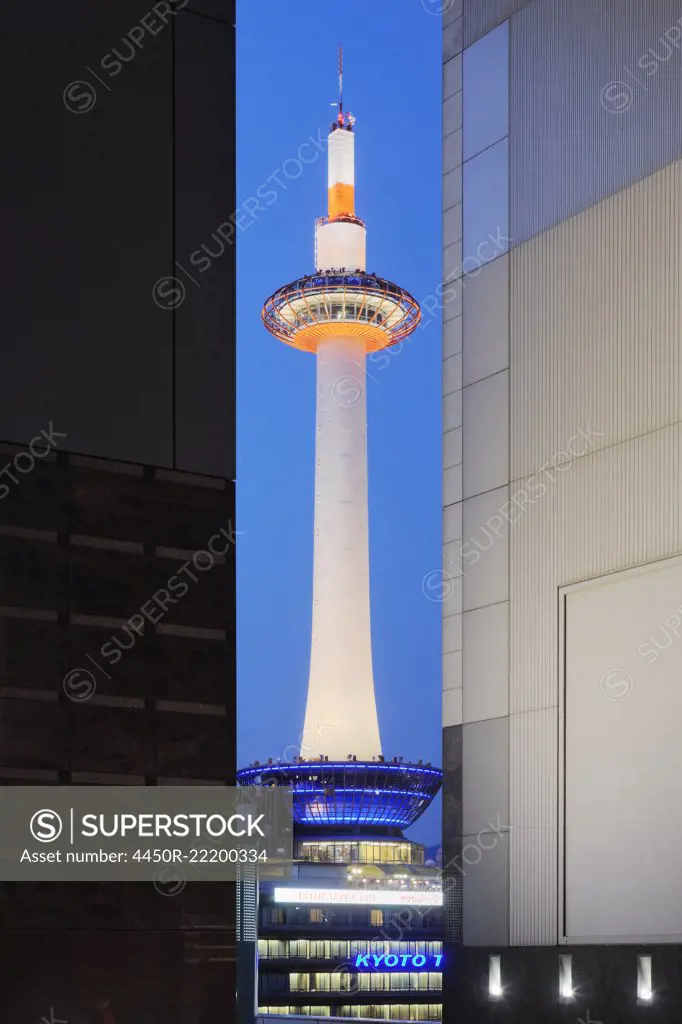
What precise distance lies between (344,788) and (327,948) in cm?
2096

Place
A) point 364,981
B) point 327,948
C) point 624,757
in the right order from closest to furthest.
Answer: point 624,757
point 364,981
point 327,948

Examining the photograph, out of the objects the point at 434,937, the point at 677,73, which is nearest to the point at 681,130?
the point at 677,73

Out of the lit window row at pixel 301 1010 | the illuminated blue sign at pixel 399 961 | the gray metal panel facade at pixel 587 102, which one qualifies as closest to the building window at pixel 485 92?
the gray metal panel facade at pixel 587 102

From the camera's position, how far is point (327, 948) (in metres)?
101

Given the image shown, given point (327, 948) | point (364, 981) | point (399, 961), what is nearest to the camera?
point (364, 981)

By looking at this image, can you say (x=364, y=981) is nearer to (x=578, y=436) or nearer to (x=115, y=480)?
(x=578, y=436)

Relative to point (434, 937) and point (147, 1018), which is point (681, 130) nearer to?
point (147, 1018)

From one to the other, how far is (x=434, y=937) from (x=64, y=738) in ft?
320

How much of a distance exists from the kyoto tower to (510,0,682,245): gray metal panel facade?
273ft

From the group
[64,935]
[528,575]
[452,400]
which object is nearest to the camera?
[64,935]

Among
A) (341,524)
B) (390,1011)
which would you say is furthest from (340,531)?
(390,1011)

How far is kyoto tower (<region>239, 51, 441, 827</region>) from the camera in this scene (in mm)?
120312

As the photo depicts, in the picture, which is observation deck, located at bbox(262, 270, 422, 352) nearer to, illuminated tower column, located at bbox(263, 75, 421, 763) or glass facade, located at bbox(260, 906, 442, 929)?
illuminated tower column, located at bbox(263, 75, 421, 763)

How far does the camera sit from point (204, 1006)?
50.9 ft
